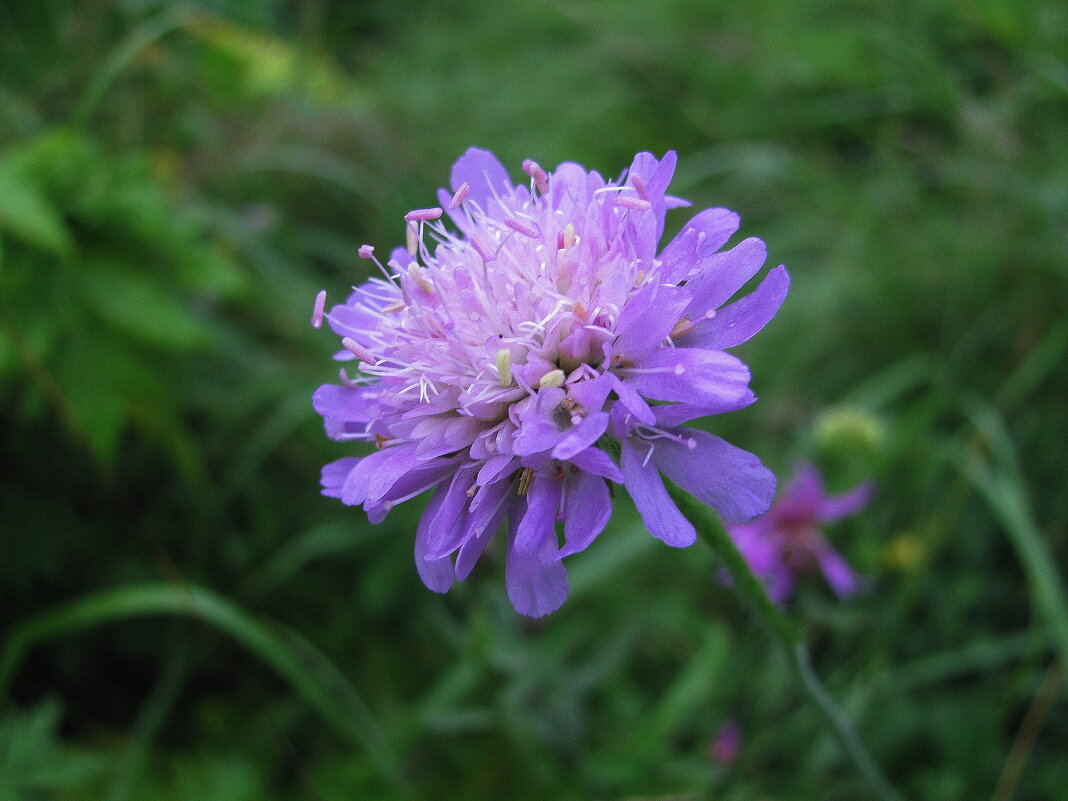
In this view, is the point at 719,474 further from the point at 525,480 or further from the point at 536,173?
the point at 536,173

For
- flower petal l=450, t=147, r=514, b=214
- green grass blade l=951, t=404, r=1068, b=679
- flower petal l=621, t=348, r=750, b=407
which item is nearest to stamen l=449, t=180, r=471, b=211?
flower petal l=450, t=147, r=514, b=214

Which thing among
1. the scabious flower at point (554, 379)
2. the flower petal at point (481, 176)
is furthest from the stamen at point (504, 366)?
the flower petal at point (481, 176)

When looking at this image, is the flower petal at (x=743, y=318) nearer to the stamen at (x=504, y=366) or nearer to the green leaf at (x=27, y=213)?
the stamen at (x=504, y=366)

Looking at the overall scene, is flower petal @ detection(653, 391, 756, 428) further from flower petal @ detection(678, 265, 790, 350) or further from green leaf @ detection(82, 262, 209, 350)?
green leaf @ detection(82, 262, 209, 350)

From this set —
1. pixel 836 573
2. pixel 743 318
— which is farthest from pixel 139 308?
pixel 836 573

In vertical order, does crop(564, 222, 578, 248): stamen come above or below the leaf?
above
